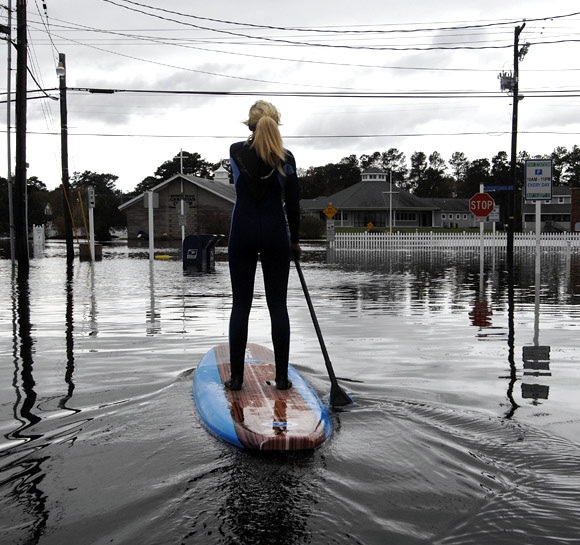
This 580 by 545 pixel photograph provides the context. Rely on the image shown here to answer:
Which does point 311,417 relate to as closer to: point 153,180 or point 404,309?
point 404,309

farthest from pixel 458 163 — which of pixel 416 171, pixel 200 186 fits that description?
pixel 200 186

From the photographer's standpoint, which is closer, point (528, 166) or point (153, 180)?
point (528, 166)

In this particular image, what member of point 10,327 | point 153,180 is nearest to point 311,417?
point 10,327

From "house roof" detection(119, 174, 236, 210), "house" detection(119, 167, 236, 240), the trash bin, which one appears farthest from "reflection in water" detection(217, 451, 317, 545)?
"house roof" detection(119, 174, 236, 210)

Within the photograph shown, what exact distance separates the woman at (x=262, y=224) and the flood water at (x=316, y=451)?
24.3 inches

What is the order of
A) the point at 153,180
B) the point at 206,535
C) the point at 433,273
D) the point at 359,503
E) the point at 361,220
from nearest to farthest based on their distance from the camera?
the point at 206,535 < the point at 359,503 < the point at 433,273 < the point at 361,220 < the point at 153,180

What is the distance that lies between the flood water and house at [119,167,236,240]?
46.7 metres

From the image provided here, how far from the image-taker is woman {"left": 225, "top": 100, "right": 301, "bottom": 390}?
4457mm

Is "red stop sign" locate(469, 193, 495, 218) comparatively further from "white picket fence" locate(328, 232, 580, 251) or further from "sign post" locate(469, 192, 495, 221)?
"white picket fence" locate(328, 232, 580, 251)

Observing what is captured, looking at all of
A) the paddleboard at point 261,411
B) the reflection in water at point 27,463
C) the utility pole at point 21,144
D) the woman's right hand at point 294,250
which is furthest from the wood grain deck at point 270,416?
the utility pole at point 21,144

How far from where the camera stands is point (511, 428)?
13.5 feet

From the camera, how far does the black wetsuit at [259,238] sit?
4469 mm

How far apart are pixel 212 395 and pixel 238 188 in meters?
1.42

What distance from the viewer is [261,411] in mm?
4012
